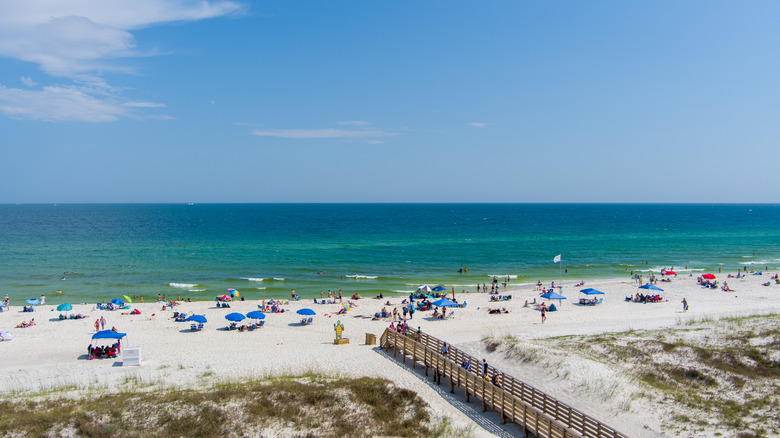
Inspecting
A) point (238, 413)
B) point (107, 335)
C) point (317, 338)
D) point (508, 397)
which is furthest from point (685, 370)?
point (107, 335)

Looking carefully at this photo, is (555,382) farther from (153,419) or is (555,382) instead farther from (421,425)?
(153,419)

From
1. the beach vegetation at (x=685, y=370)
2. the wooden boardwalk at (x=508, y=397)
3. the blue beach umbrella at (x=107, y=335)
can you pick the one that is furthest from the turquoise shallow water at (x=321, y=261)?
the beach vegetation at (x=685, y=370)

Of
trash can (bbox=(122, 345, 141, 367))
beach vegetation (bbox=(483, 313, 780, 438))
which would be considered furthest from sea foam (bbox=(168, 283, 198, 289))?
beach vegetation (bbox=(483, 313, 780, 438))

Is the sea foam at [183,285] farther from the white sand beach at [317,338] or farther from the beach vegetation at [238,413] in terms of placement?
the beach vegetation at [238,413]

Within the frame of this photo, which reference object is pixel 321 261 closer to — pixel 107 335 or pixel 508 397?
pixel 107 335

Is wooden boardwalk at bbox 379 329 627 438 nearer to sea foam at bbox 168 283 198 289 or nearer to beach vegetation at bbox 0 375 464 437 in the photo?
beach vegetation at bbox 0 375 464 437
